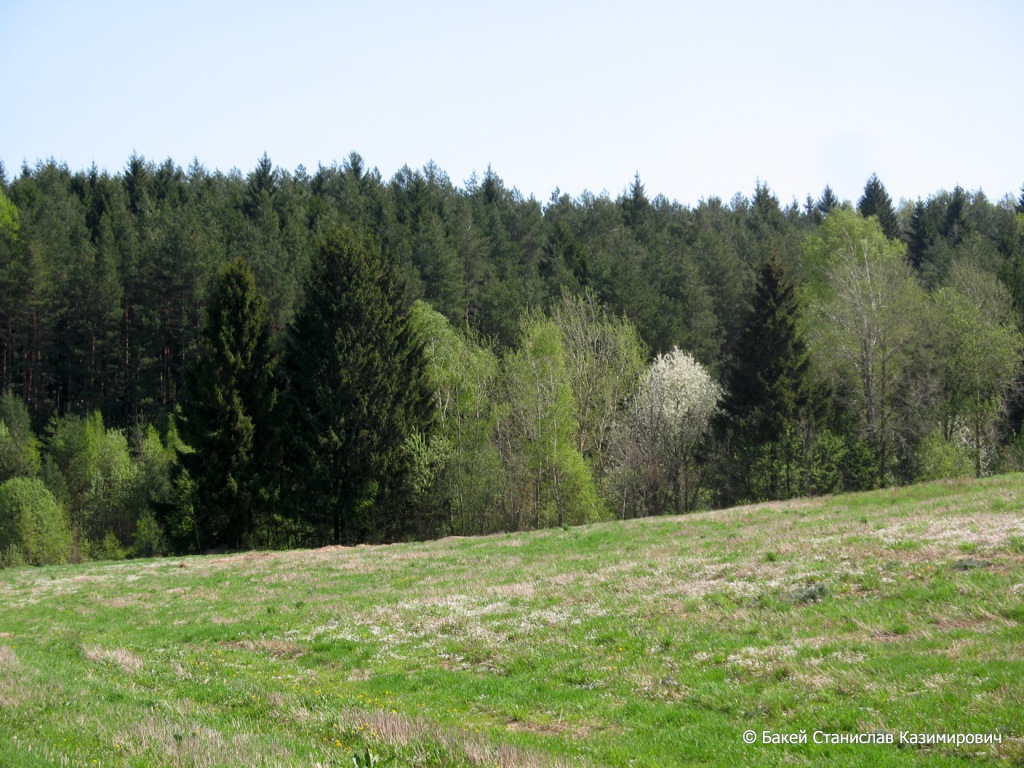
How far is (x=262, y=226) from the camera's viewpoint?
88750 millimetres

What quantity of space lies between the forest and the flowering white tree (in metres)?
0.19

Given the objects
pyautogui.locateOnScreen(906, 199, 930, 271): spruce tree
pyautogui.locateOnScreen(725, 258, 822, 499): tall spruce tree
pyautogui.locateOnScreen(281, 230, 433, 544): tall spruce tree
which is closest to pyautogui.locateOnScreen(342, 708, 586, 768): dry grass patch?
pyautogui.locateOnScreen(281, 230, 433, 544): tall spruce tree

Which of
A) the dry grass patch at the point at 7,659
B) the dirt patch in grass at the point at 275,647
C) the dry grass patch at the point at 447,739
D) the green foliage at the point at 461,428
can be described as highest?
the green foliage at the point at 461,428

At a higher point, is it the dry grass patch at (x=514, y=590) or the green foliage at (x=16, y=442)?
the green foliage at (x=16, y=442)

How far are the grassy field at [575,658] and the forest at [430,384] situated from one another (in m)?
23.7

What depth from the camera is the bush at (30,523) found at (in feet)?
205

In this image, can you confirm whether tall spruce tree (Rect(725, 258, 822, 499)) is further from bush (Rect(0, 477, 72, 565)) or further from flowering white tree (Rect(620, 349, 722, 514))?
bush (Rect(0, 477, 72, 565))

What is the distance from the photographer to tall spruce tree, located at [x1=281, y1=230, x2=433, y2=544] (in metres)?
51.5

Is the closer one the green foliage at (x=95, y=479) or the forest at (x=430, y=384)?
the forest at (x=430, y=384)

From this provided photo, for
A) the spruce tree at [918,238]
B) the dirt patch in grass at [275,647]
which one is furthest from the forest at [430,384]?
the dirt patch in grass at [275,647]

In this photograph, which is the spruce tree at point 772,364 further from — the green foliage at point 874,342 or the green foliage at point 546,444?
the green foliage at point 546,444

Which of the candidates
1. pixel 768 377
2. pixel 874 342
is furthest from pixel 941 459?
pixel 768 377

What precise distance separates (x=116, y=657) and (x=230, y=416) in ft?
109

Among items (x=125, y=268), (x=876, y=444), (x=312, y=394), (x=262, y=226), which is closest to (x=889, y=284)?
(x=876, y=444)
